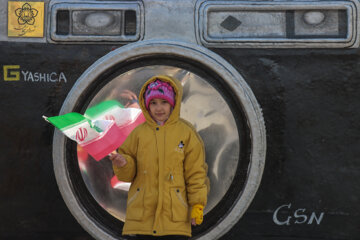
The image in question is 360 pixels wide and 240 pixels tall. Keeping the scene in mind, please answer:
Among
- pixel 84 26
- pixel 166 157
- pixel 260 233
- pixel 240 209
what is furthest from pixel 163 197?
pixel 84 26

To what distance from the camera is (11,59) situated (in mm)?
2404

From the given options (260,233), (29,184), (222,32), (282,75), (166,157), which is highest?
(222,32)

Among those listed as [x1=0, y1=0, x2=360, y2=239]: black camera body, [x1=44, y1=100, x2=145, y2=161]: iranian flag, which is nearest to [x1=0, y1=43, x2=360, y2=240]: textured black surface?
[x1=0, y1=0, x2=360, y2=239]: black camera body

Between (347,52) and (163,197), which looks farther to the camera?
(347,52)

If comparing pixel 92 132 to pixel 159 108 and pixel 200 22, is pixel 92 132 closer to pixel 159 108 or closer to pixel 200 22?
pixel 159 108

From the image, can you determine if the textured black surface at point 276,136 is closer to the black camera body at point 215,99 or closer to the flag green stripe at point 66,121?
the black camera body at point 215,99

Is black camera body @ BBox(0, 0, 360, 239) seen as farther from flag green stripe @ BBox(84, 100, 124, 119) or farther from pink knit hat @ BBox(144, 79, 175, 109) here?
pink knit hat @ BBox(144, 79, 175, 109)

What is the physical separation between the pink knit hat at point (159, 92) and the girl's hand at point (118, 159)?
0.30 meters

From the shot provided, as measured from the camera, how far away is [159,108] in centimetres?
207

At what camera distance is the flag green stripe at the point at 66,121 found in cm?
204

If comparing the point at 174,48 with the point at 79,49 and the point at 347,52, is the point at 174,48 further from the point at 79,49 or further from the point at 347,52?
the point at 347,52

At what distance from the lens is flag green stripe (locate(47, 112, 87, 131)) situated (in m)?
2.04

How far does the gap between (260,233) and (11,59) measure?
168 centimetres

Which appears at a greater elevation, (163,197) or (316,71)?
(316,71)
